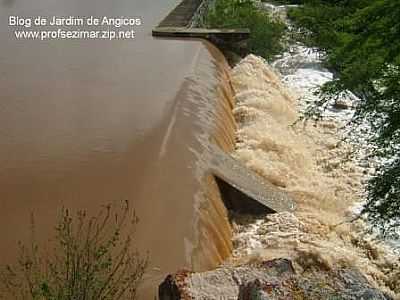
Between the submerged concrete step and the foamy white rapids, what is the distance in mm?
150

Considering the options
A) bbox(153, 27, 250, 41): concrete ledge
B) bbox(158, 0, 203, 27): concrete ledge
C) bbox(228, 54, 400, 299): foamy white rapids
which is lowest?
bbox(228, 54, 400, 299): foamy white rapids

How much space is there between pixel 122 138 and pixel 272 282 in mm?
4289

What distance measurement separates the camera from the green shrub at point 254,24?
14.8m

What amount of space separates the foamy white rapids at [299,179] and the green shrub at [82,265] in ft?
4.49

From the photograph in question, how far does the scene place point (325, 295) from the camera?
439 cm

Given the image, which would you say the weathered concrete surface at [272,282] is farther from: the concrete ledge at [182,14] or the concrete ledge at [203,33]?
the concrete ledge at [182,14]

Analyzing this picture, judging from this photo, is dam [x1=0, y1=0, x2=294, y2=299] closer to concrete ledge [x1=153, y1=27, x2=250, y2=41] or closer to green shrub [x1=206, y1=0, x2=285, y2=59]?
concrete ledge [x1=153, y1=27, x2=250, y2=41]

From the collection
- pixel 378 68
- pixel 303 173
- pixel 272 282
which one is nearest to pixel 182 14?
pixel 303 173

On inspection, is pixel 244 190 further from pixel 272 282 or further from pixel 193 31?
pixel 193 31

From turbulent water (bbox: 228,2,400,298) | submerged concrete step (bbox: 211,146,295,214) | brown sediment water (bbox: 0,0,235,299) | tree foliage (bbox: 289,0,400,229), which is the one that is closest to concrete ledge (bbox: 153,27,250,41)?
brown sediment water (bbox: 0,0,235,299)

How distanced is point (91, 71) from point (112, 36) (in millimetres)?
2542

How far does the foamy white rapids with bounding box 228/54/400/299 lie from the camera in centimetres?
674

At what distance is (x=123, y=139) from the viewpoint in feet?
26.8

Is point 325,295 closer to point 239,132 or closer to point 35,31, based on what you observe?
point 239,132
